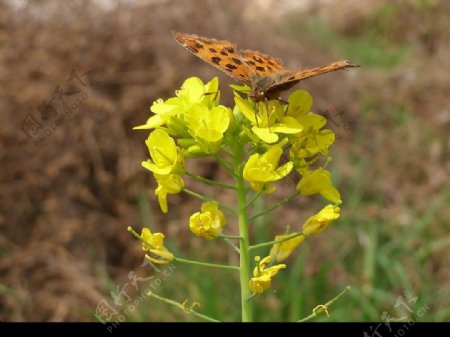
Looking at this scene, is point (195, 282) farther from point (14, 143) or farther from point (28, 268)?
point (14, 143)

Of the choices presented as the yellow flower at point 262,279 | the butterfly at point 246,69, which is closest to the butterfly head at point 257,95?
the butterfly at point 246,69

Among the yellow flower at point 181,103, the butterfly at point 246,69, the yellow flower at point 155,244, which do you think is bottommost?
the yellow flower at point 155,244

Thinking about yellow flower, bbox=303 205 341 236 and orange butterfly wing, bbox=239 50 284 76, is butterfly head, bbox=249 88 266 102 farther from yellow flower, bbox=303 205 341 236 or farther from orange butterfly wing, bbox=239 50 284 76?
yellow flower, bbox=303 205 341 236

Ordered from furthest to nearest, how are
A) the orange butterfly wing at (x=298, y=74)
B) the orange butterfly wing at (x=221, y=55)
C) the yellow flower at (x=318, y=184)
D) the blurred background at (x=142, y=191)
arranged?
the blurred background at (x=142, y=191) < the yellow flower at (x=318, y=184) < the orange butterfly wing at (x=221, y=55) < the orange butterfly wing at (x=298, y=74)

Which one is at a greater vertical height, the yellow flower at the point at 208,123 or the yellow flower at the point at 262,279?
the yellow flower at the point at 208,123

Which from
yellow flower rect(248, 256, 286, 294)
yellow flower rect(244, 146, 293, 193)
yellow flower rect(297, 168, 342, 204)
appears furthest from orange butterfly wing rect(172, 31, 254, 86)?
yellow flower rect(248, 256, 286, 294)

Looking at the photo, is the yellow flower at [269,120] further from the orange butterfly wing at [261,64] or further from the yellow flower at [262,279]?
the yellow flower at [262,279]

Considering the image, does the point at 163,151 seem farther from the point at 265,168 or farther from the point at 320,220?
the point at 320,220

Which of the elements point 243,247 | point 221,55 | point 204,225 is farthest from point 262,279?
point 221,55
